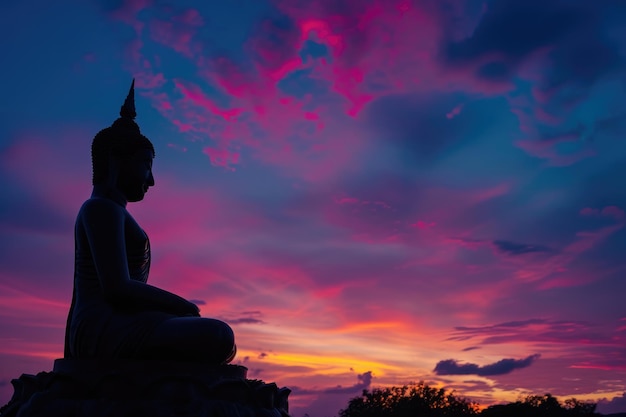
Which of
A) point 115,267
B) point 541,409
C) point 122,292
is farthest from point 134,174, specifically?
point 541,409

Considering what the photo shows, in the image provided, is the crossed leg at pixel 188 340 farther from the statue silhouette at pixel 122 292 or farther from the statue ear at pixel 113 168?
the statue ear at pixel 113 168

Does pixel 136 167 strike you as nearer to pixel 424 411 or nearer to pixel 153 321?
pixel 153 321

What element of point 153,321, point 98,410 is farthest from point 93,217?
point 98,410

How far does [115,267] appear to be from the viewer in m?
6.18

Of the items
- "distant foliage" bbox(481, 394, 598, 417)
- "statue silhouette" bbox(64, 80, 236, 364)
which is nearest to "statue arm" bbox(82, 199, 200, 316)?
"statue silhouette" bbox(64, 80, 236, 364)

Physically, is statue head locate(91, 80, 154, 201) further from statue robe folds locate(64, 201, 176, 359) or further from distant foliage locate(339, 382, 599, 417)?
distant foliage locate(339, 382, 599, 417)

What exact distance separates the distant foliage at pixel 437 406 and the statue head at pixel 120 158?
34.3 metres

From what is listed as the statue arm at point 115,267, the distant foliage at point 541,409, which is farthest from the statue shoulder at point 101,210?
the distant foliage at point 541,409

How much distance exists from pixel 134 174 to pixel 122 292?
161 cm

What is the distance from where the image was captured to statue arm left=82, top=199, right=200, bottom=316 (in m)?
6.12

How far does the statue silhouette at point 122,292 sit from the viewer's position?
5.82 meters

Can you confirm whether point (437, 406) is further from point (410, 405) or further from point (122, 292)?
point (122, 292)

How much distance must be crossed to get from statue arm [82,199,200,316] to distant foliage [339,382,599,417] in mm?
34455

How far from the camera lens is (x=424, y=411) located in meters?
40.5
